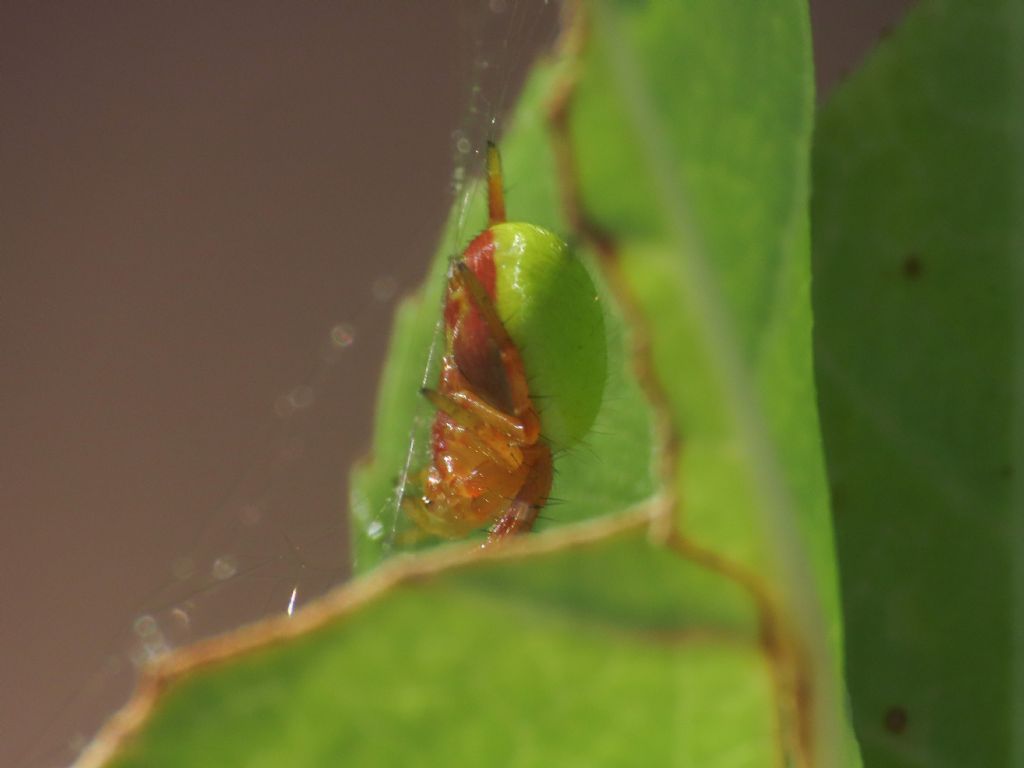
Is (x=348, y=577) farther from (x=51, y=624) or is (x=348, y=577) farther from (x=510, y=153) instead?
(x=51, y=624)

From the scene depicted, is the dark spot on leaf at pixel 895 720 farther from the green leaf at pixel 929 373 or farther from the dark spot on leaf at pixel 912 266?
the dark spot on leaf at pixel 912 266

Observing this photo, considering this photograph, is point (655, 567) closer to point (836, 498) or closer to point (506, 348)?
point (836, 498)

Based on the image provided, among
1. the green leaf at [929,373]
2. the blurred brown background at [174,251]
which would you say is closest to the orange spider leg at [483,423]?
the green leaf at [929,373]

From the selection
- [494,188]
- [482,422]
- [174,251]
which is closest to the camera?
[494,188]

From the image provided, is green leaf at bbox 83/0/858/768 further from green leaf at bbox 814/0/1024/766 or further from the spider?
the spider

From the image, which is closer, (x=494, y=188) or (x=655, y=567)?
(x=655, y=567)

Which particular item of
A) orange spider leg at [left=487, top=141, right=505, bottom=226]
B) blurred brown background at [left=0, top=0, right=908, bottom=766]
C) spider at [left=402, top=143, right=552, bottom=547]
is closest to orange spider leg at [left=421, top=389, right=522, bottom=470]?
spider at [left=402, top=143, right=552, bottom=547]

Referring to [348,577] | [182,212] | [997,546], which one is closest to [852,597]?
[997,546]

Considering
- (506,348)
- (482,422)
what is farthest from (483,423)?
(506,348)
